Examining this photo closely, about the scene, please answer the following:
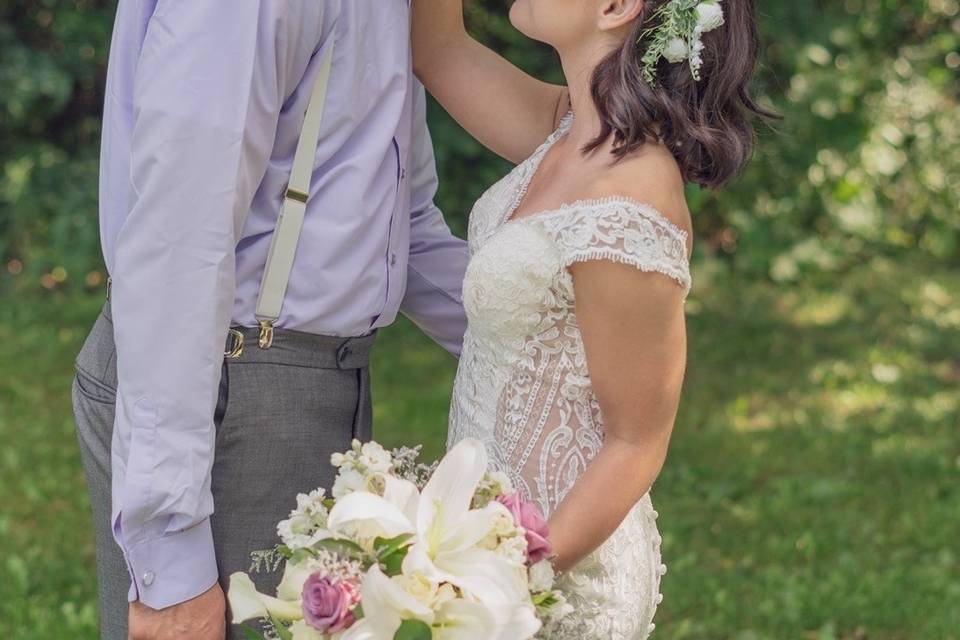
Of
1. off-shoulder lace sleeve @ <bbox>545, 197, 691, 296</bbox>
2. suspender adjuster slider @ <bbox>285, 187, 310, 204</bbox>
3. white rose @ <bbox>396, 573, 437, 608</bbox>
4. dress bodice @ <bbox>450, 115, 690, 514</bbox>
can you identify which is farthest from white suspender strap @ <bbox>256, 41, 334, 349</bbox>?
white rose @ <bbox>396, 573, 437, 608</bbox>

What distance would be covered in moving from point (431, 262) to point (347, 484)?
39.7 inches

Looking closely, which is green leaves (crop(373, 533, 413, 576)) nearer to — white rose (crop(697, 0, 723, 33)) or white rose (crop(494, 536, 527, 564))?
white rose (crop(494, 536, 527, 564))

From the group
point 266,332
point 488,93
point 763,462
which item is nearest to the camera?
point 266,332

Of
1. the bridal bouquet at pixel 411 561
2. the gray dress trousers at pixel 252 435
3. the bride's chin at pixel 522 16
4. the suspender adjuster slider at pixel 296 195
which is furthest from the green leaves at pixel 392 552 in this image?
the bride's chin at pixel 522 16

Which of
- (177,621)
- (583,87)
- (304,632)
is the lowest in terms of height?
(177,621)

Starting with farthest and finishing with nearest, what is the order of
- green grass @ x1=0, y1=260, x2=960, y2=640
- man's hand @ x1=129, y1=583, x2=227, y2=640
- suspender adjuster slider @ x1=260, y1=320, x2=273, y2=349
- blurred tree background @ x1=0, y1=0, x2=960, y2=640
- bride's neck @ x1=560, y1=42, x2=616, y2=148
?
blurred tree background @ x1=0, y1=0, x2=960, y2=640 → green grass @ x1=0, y1=260, x2=960, y2=640 → bride's neck @ x1=560, y1=42, x2=616, y2=148 → suspender adjuster slider @ x1=260, y1=320, x2=273, y2=349 → man's hand @ x1=129, y1=583, x2=227, y2=640

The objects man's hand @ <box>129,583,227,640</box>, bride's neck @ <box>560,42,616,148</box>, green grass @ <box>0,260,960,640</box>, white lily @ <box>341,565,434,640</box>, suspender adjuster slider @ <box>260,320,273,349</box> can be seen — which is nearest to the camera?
white lily @ <box>341,565,434,640</box>

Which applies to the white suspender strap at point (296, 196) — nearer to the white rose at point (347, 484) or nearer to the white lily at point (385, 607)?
the white rose at point (347, 484)

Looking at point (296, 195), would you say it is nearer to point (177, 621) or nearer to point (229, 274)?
point (229, 274)

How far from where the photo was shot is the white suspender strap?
216 cm

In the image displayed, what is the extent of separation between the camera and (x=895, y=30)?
339 inches

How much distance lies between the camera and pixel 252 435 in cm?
223

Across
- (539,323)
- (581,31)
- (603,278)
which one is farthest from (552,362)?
(581,31)

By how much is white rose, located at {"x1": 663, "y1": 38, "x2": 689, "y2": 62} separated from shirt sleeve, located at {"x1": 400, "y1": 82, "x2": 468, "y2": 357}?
673 millimetres
